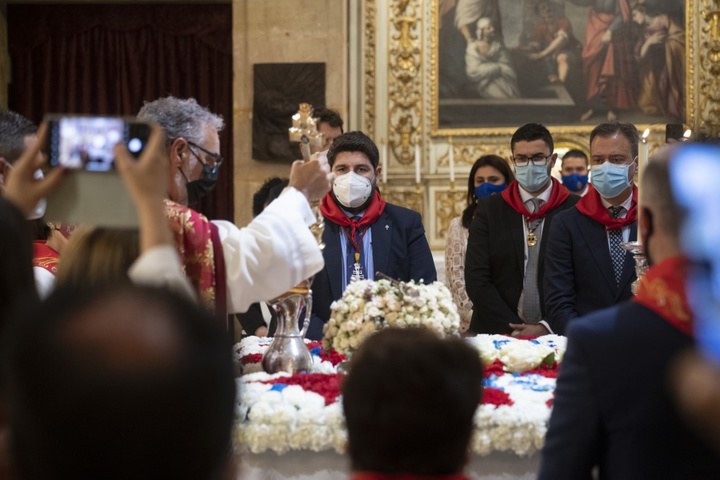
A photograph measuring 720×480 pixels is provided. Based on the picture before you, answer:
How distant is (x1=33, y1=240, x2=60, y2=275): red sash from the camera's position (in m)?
3.30

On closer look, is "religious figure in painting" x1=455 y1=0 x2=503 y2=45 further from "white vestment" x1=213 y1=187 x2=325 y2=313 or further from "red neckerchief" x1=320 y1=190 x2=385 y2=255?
"white vestment" x1=213 y1=187 x2=325 y2=313

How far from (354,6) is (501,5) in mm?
1426

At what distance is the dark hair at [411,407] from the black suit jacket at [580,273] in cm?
291

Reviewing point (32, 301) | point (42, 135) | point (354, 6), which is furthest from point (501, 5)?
point (32, 301)

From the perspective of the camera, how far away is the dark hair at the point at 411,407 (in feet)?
4.54

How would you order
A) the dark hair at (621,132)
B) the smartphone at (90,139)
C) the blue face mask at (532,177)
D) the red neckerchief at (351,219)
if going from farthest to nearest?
the blue face mask at (532,177), the dark hair at (621,132), the red neckerchief at (351,219), the smartphone at (90,139)

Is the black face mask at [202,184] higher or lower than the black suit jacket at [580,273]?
higher

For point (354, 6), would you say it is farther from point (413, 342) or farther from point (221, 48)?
point (413, 342)

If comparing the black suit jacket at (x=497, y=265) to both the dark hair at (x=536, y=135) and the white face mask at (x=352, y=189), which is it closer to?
the dark hair at (x=536, y=135)

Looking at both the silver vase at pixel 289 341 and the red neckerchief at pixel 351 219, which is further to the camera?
the red neckerchief at pixel 351 219

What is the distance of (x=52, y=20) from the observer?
31.6 ft

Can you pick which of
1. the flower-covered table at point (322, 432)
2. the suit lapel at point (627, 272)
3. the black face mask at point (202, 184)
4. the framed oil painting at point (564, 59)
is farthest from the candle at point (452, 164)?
the black face mask at point (202, 184)

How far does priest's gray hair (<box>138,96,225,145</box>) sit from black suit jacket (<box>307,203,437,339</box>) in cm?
160

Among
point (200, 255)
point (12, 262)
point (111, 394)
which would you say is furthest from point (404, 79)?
point (111, 394)
